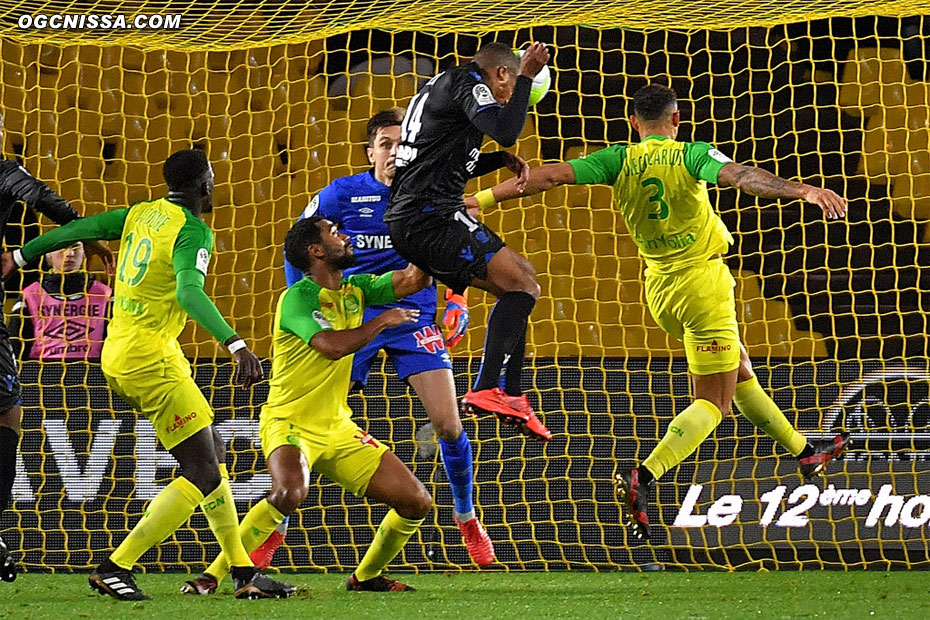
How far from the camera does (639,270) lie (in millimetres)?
8078

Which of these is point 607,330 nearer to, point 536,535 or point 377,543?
point 536,535

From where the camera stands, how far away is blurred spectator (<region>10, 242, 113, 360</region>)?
711 centimetres

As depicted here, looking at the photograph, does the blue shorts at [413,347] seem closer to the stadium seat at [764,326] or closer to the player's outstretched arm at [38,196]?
the player's outstretched arm at [38,196]

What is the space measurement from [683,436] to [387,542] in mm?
1324

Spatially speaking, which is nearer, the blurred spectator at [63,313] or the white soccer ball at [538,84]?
the white soccer ball at [538,84]

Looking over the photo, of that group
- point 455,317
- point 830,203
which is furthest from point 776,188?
point 455,317

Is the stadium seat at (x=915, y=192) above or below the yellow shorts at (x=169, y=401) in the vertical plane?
above

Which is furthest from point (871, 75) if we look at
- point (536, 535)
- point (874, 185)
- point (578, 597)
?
point (578, 597)

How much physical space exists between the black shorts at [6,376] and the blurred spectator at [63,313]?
1670 mm

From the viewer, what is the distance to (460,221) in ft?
15.5

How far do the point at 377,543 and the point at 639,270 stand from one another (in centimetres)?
323

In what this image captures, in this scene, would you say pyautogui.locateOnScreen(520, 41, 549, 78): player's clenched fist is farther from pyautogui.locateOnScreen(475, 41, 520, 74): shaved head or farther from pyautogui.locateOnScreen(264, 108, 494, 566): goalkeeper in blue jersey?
pyautogui.locateOnScreen(264, 108, 494, 566): goalkeeper in blue jersey

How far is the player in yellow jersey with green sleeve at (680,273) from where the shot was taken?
18.3ft

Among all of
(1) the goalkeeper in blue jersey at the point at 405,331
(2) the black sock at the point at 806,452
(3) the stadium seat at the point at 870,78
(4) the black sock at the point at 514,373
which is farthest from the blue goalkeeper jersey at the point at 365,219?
(3) the stadium seat at the point at 870,78
